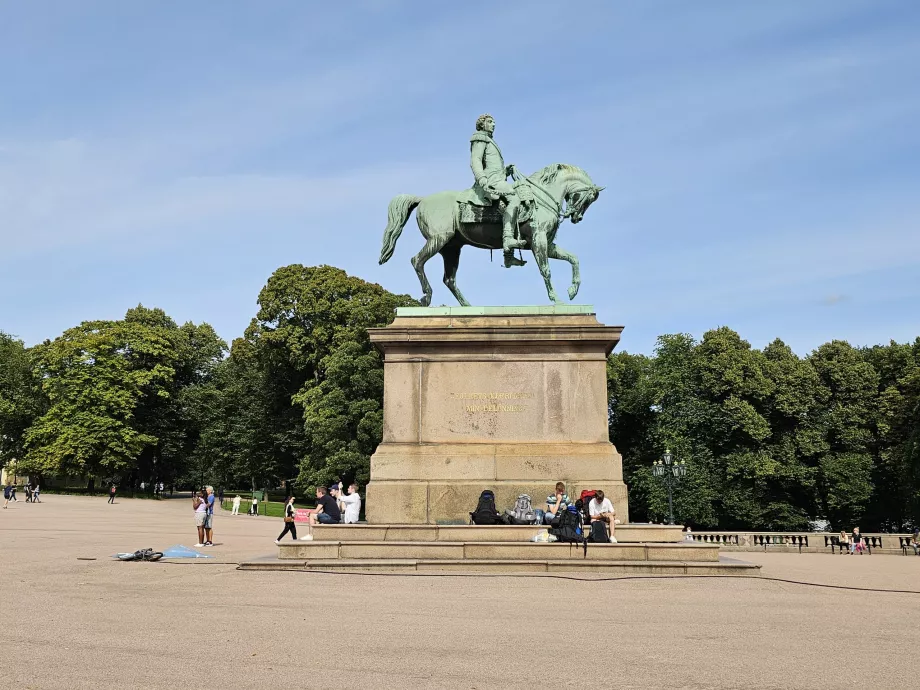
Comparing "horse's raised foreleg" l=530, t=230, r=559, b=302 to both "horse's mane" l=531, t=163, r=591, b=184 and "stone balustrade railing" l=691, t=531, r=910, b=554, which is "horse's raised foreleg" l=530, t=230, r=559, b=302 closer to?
"horse's mane" l=531, t=163, r=591, b=184

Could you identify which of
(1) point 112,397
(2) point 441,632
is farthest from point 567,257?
(1) point 112,397

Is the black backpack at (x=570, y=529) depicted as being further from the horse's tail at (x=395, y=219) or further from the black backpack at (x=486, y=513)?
the horse's tail at (x=395, y=219)

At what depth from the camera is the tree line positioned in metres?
46.4

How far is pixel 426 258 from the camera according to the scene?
62.8ft

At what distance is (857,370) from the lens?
49.4m

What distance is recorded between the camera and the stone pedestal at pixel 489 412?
637 inches

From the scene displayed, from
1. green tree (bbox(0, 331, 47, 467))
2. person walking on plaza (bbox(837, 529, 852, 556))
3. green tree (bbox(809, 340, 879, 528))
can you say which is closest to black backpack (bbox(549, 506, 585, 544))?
person walking on plaza (bbox(837, 529, 852, 556))

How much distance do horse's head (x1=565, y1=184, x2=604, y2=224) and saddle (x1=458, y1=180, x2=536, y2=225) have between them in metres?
0.99

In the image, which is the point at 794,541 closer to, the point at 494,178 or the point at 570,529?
Answer: the point at 494,178

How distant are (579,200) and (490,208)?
208cm

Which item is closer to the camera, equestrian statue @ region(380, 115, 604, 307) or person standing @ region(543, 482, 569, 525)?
person standing @ region(543, 482, 569, 525)

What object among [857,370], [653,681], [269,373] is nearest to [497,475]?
[653,681]

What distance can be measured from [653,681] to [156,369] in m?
62.4

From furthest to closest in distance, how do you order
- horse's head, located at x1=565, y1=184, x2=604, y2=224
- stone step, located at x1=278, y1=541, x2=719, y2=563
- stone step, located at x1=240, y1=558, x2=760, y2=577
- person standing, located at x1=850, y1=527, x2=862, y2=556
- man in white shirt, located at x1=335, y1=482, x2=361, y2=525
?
person standing, located at x1=850, y1=527, x2=862, y2=556, horse's head, located at x1=565, y1=184, x2=604, y2=224, man in white shirt, located at x1=335, y1=482, x2=361, y2=525, stone step, located at x1=278, y1=541, x2=719, y2=563, stone step, located at x1=240, y1=558, x2=760, y2=577
